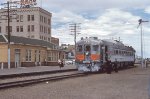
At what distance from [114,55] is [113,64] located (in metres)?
0.99

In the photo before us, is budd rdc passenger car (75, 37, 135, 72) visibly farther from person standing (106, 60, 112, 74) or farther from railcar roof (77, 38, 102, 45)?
person standing (106, 60, 112, 74)

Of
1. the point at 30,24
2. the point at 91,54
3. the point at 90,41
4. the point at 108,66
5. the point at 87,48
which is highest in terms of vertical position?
the point at 30,24

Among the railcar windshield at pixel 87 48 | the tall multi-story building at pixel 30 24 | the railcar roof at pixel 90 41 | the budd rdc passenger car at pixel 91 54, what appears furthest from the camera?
the tall multi-story building at pixel 30 24

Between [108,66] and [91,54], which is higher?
[91,54]

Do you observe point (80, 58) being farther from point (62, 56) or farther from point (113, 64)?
point (62, 56)

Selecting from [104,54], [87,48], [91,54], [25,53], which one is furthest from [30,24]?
[91,54]

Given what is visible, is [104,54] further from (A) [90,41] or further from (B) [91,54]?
(A) [90,41]

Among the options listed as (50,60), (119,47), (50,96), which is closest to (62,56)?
(50,60)

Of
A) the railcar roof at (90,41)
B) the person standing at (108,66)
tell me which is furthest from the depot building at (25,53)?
the person standing at (108,66)

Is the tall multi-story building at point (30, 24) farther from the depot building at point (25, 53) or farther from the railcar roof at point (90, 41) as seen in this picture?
the railcar roof at point (90, 41)

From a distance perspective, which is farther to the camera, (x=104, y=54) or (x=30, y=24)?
(x=30, y=24)

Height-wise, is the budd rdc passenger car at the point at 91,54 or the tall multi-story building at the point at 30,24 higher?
the tall multi-story building at the point at 30,24

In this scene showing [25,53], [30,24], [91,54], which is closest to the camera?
[91,54]

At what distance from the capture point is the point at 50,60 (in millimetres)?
73875
